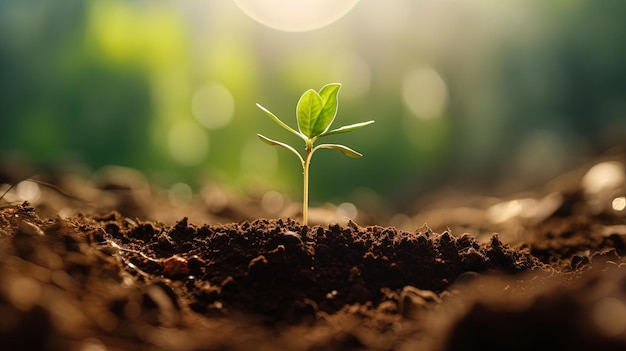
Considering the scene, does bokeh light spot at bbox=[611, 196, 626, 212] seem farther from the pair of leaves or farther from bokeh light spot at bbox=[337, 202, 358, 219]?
the pair of leaves

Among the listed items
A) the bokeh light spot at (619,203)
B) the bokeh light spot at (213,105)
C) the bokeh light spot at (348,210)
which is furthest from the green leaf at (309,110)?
the bokeh light spot at (213,105)

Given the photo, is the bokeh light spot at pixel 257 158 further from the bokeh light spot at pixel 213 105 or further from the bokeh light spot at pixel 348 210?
the bokeh light spot at pixel 348 210

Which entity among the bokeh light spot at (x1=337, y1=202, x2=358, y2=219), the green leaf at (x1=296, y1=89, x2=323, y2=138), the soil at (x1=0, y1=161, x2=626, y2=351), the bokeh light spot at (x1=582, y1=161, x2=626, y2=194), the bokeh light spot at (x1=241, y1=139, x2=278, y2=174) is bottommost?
the soil at (x1=0, y1=161, x2=626, y2=351)

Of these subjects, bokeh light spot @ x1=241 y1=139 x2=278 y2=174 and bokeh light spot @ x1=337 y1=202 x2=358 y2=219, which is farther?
bokeh light spot @ x1=241 y1=139 x2=278 y2=174

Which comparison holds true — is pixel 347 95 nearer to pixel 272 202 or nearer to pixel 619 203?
pixel 272 202

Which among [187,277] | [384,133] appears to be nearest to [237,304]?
[187,277]

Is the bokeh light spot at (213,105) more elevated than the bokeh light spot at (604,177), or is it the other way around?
the bokeh light spot at (213,105)

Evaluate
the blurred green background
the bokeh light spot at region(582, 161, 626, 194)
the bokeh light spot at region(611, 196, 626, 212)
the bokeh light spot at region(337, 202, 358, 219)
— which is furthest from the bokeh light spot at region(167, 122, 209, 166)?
the bokeh light spot at region(611, 196, 626, 212)
